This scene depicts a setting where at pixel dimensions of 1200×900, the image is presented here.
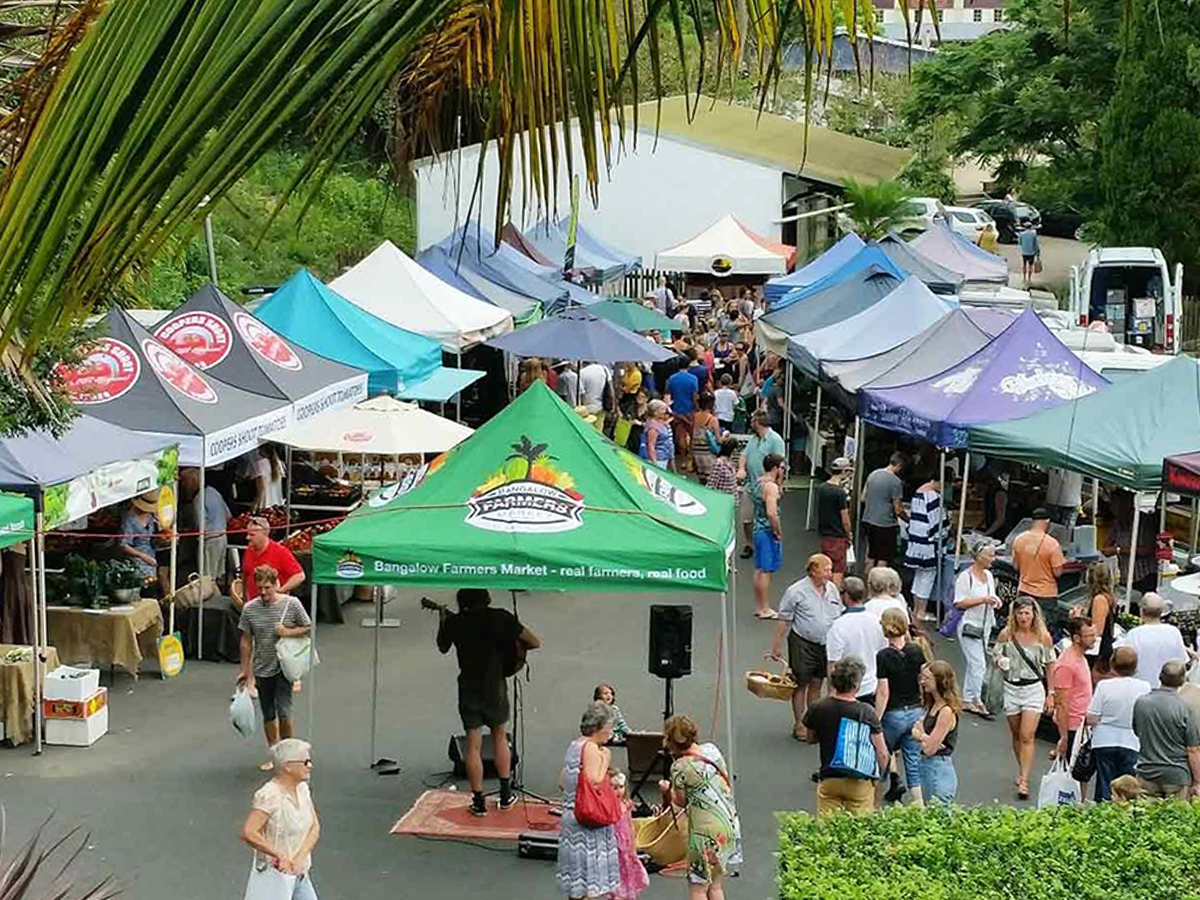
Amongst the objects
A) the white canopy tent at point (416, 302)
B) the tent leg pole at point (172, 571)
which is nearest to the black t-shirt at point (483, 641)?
the tent leg pole at point (172, 571)

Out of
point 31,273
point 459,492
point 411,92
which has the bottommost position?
point 459,492

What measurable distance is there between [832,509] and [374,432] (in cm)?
424

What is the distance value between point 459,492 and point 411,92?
26.7 feet

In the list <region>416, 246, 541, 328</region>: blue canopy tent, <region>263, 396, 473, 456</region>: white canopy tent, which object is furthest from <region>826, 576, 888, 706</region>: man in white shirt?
<region>416, 246, 541, 328</region>: blue canopy tent

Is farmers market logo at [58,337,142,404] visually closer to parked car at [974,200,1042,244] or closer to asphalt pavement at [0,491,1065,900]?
asphalt pavement at [0,491,1065,900]

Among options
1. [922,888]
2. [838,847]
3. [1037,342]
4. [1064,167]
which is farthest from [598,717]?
[1064,167]

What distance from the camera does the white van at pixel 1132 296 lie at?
3055 cm

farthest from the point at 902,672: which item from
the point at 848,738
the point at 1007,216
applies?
the point at 1007,216

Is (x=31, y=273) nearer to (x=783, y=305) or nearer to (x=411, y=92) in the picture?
(x=411, y=92)

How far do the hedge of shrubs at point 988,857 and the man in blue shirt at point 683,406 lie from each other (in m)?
15.8

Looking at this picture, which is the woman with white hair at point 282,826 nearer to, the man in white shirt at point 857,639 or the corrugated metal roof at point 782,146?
the man in white shirt at point 857,639

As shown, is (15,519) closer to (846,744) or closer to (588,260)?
(846,744)

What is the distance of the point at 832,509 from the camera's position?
16.2 meters

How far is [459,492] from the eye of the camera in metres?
10.2
